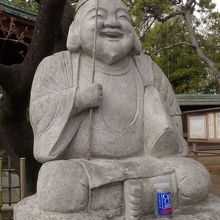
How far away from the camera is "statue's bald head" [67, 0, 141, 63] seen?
2.92 meters

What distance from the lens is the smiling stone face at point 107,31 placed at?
292 cm

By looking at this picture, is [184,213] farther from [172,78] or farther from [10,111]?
[172,78]

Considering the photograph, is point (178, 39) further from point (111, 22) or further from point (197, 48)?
point (111, 22)

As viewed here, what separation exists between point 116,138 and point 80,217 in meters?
0.70

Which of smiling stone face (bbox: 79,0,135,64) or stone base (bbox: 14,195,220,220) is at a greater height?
smiling stone face (bbox: 79,0,135,64)

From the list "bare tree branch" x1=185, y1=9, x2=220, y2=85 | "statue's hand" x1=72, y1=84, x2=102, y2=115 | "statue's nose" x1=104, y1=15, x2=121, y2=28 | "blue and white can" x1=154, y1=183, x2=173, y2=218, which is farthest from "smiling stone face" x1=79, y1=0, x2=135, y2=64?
"bare tree branch" x1=185, y1=9, x2=220, y2=85

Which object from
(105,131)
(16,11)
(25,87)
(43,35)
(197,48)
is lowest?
(105,131)

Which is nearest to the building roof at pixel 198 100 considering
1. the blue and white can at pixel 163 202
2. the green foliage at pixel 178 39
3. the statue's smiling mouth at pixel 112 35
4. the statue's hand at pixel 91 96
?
the green foliage at pixel 178 39

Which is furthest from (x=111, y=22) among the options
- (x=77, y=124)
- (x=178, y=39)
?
(x=178, y=39)

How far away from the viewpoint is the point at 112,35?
116 inches

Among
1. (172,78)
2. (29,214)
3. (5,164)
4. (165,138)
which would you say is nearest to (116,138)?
(165,138)

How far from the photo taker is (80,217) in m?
2.37

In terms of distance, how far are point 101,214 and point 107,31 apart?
4.55 feet

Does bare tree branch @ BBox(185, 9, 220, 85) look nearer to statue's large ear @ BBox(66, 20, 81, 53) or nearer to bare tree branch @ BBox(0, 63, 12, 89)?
bare tree branch @ BBox(0, 63, 12, 89)
